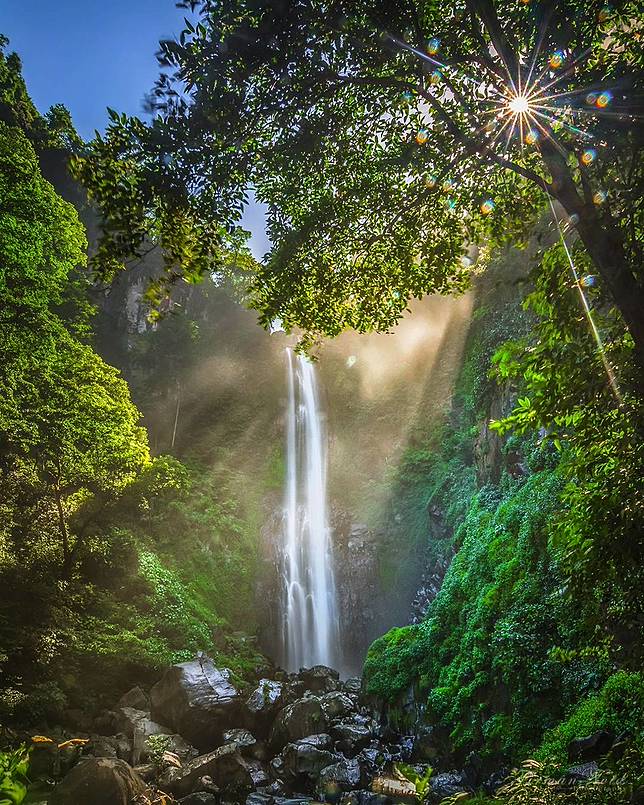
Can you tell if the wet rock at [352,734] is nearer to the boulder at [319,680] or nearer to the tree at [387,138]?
the boulder at [319,680]

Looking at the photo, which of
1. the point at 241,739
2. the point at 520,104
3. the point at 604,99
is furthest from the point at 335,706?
the point at 604,99

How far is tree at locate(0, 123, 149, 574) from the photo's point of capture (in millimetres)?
11734

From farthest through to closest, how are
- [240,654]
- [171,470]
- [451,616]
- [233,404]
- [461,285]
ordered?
[233,404] < [240,654] < [171,470] < [451,616] < [461,285]

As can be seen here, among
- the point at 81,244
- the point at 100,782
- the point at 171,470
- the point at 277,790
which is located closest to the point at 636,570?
A: the point at 100,782

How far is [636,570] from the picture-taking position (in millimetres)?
3400

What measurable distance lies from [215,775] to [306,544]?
17.1 metres

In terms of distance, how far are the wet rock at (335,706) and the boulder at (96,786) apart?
6.99 metres

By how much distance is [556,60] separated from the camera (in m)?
3.58

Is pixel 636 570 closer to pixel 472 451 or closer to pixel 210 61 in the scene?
pixel 210 61

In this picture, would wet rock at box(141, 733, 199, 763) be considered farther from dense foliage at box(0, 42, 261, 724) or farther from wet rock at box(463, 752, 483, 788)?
wet rock at box(463, 752, 483, 788)

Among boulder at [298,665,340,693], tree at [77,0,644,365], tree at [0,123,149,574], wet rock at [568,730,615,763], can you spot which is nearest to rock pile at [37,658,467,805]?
boulder at [298,665,340,693]

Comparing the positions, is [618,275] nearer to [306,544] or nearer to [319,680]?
[319,680]

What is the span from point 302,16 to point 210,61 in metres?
0.85

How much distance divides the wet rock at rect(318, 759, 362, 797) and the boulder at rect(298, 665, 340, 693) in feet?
22.3
